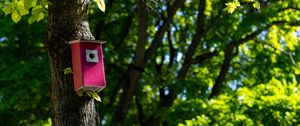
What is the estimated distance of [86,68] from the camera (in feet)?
15.3

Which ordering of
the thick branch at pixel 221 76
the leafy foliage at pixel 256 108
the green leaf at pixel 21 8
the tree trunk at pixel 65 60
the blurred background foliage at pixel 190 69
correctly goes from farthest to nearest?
the thick branch at pixel 221 76, the blurred background foliage at pixel 190 69, the leafy foliage at pixel 256 108, the tree trunk at pixel 65 60, the green leaf at pixel 21 8

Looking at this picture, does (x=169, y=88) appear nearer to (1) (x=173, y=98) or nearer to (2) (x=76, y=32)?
(1) (x=173, y=98)

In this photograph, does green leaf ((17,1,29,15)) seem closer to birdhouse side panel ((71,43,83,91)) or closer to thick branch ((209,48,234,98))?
birdhouse side panel ((71,43,83,91))

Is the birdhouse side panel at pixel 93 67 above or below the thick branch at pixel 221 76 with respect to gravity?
below

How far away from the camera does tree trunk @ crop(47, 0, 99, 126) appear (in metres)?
4.60

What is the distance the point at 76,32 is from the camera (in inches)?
187

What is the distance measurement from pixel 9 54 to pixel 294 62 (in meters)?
5.81

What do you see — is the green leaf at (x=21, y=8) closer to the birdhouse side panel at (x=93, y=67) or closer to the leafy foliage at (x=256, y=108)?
the birdhouse side panel at (x=93, y=67)

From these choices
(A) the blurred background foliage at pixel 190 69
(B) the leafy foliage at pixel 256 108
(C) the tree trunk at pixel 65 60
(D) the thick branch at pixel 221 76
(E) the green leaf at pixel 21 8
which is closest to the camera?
(E) the green leaf at pixel 21 8

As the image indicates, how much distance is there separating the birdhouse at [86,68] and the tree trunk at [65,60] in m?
0.07

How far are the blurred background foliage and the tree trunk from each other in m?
5.26

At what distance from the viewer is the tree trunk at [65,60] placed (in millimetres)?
4602

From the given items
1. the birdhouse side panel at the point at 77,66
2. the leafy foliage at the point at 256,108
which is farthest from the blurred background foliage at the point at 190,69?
the birdhouse side panel at the point at 77,66

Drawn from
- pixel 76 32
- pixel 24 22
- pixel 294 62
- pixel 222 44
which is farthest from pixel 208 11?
pixel 76 32
